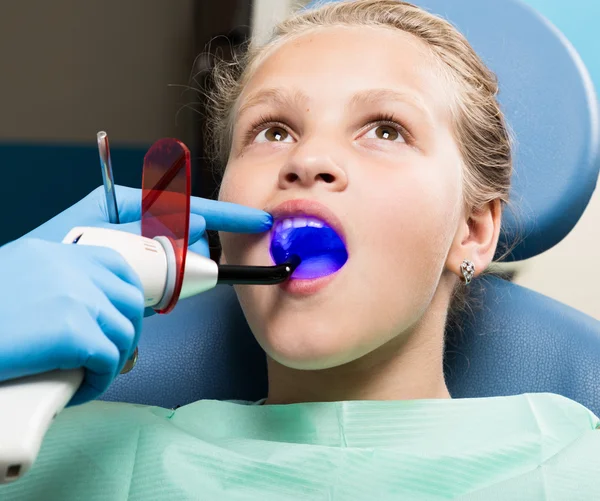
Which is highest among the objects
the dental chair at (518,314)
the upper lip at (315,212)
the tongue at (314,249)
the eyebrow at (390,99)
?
the eyebrow at (390,99)

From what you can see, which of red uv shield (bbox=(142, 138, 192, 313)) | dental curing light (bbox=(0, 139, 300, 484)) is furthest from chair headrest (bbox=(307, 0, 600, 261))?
red uv shield (bbox=(142, 138, 192, 313))

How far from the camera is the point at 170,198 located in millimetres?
859

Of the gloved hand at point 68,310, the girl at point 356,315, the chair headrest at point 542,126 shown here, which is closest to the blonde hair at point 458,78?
the girl at point 356,315

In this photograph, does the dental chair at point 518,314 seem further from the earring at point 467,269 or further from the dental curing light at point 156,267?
the dental curing light at point 156,267

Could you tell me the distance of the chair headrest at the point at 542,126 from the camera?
1.45m

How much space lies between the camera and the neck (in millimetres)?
1160

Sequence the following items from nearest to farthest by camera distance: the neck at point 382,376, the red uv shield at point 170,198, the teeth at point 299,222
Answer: the red uv shield at point 170,198 < the teeth at point 299,222 < the neck at point 382,376

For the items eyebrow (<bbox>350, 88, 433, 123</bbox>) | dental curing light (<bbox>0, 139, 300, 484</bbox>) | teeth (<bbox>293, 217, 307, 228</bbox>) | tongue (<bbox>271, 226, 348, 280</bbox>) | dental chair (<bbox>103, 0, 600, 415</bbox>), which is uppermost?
eyebrow (<bbox>350, 88, 433, 123</bbox>)

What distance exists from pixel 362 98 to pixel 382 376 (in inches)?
17.0

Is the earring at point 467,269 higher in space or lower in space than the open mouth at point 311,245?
lower

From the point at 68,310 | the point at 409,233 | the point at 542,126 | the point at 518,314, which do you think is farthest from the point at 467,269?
the point at 68,310

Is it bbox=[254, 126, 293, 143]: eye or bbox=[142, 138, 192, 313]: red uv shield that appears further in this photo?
bbox=[254, 126, 293, 143]: eye

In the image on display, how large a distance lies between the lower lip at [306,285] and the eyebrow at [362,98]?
27 centimetres

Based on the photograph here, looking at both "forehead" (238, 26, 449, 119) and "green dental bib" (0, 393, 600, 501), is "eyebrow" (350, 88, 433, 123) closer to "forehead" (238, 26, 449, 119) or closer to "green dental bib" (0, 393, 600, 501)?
"forehead" (238, 26, 449, 119)
